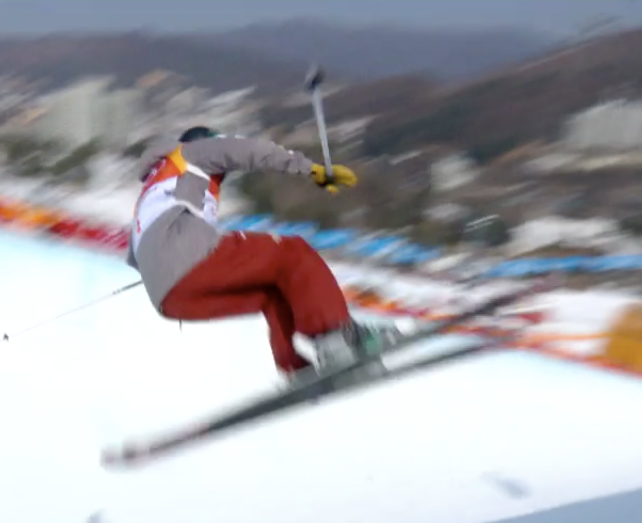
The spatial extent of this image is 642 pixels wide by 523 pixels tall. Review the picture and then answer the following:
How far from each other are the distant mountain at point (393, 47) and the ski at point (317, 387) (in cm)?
57

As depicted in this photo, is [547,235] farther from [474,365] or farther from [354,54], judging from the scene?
[354,54]

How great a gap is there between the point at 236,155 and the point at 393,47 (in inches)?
26.7

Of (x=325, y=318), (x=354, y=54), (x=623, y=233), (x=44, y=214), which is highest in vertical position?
(x=354, y=54)

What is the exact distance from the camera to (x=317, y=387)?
5.09 feet

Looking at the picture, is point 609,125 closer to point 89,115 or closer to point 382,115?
point 382,115

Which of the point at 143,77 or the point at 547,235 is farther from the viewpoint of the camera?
the point at 143,77

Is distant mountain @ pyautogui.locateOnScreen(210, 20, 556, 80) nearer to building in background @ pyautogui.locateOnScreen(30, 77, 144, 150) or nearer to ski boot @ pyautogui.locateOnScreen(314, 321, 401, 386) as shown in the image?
building in background @ pyautogui.locateOnScreen(30, 77, 144, 150)

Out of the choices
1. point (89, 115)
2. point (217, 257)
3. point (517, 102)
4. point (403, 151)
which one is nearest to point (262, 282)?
point (217, 257)

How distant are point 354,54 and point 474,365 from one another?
84 centimetres

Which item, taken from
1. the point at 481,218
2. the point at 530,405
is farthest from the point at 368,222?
the point at 530,405

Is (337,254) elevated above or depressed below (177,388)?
above

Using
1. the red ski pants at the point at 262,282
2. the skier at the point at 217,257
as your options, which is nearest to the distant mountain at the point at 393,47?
the skier at the point at 217,257

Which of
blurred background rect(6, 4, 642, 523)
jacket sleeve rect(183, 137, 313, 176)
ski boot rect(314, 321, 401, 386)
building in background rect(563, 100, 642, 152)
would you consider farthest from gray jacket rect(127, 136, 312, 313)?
building in background rect(563, 100, 642, 152)

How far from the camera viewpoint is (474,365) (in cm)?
205
